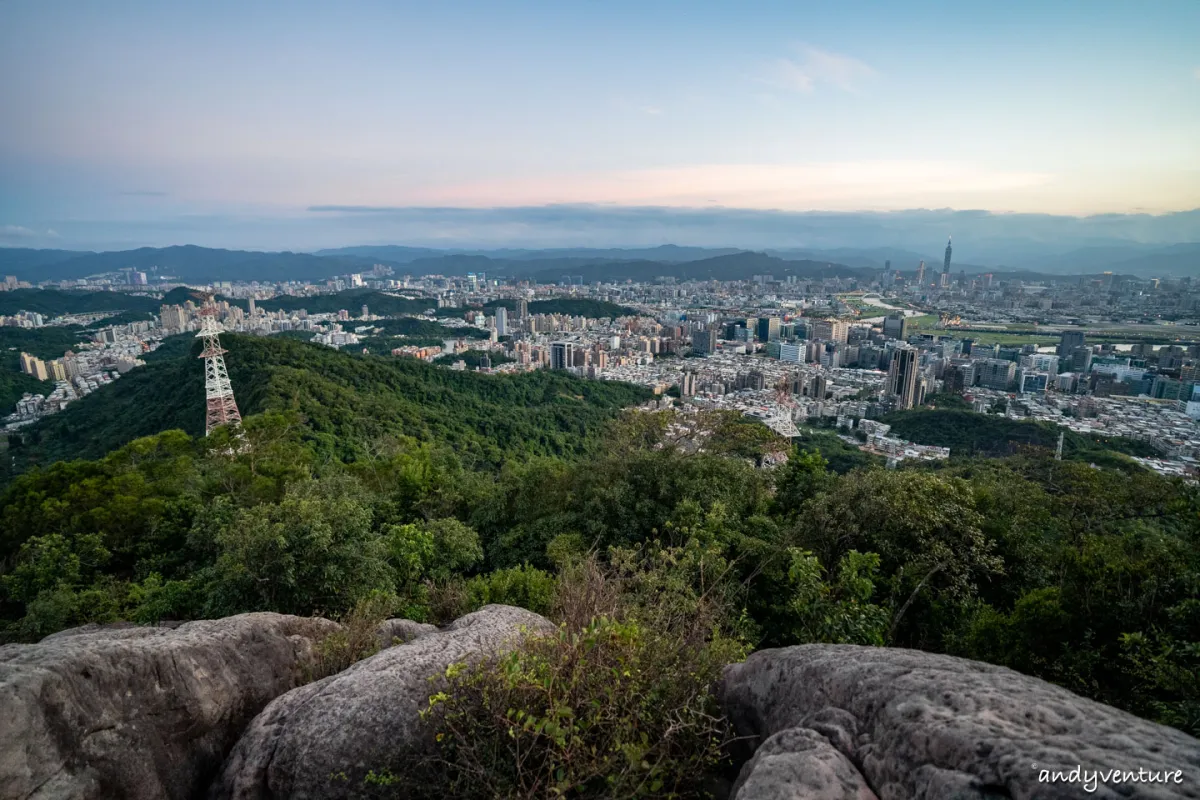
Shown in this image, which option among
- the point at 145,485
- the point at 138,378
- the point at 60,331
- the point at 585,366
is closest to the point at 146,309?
the point at 60,331

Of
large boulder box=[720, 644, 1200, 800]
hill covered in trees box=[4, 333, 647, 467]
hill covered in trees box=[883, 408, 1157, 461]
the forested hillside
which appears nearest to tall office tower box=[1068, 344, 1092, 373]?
hill covered in trees box=[883, 408, 1157, 461]

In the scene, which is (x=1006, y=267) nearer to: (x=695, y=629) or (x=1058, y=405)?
(x=1058, y=405)

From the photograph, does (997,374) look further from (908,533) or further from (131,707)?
(131,707)

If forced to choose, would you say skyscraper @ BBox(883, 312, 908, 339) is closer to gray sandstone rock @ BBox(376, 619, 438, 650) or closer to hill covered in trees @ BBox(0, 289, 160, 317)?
gray sandstone rock @ BBox(376, 619, 438, 650)

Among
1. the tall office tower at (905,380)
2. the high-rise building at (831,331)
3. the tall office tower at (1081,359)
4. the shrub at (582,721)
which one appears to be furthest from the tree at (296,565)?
the high-rise building at (831,331)

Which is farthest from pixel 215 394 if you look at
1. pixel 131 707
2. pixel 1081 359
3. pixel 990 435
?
pixel 1081 359

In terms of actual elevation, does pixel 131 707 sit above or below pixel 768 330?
above

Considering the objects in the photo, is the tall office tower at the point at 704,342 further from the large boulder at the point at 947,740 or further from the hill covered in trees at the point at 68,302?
the hill covered in trees at the point at 68,302
